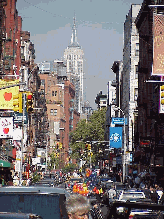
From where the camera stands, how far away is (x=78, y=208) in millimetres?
8984

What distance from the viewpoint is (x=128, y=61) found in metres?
108

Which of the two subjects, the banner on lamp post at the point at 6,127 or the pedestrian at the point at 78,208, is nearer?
the pedestrian at the point at 78,208

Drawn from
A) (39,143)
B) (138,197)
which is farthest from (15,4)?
(138,197)

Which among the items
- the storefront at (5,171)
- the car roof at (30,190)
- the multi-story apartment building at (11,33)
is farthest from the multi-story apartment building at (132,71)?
the car roof at (30,190)

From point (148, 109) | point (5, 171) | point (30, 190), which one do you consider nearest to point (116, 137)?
point (148, 109)

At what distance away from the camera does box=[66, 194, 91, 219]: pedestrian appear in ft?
29.4

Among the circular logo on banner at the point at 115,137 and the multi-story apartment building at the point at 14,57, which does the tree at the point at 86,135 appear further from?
the circular logo on banner at the point at 115,137

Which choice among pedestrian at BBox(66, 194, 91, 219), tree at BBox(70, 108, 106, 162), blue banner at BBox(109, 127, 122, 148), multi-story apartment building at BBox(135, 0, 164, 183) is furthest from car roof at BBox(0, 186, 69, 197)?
tree at BBox(70, 108, 106, 162)

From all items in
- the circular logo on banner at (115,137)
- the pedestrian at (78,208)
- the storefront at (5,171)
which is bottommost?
the storefront at (5,171)

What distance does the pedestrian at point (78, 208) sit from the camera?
29.4 feet

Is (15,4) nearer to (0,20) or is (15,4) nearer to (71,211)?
(0,20)

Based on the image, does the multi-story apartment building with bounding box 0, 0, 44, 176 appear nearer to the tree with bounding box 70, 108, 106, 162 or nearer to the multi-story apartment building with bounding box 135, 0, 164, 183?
the multi-story apartment building with bounding box 135, 0, 164, 183

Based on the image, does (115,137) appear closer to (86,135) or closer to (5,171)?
(5,171)

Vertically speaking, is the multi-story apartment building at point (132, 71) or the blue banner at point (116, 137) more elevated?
the multi-story apartment building at point (132, 71)
